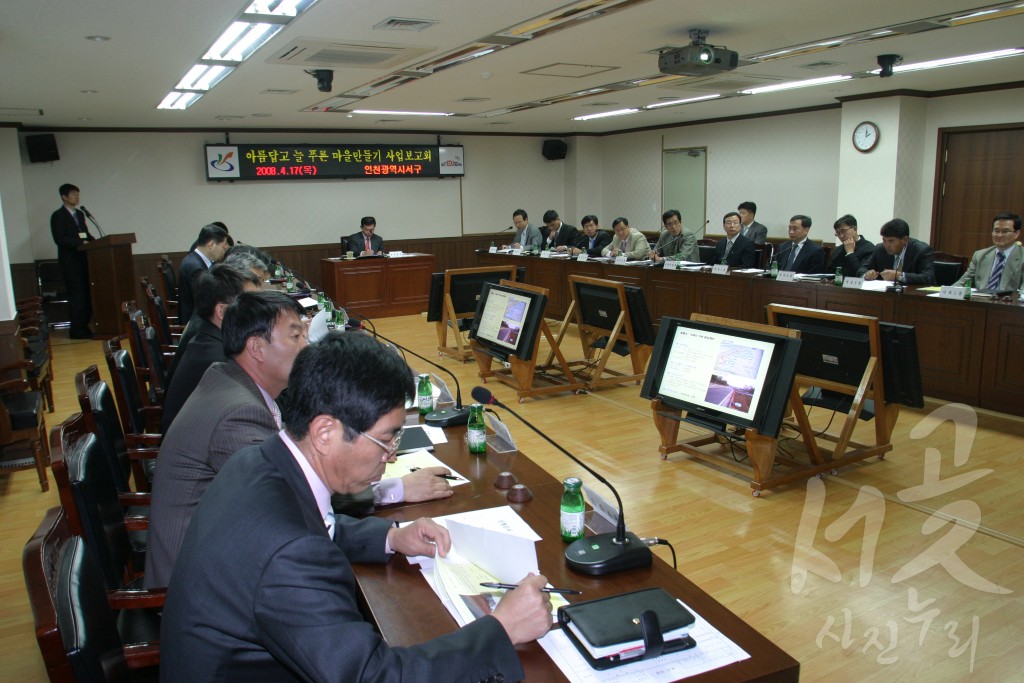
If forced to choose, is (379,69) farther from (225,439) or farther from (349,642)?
(349,642)

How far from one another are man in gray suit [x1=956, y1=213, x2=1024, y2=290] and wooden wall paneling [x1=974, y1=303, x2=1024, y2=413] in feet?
1.97

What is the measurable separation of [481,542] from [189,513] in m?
0.80

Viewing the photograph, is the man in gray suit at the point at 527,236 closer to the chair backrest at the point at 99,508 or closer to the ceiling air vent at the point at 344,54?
the ceiling air vent at the point at 344,54

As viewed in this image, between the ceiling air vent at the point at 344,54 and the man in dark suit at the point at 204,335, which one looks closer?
the man in dark suit at the point at 204,335

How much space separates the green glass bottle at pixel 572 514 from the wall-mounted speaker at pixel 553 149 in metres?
11.4

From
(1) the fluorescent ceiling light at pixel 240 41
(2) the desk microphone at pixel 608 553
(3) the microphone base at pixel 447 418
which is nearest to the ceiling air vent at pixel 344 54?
(1) the fluorescent ceiling light at pixel 240 41

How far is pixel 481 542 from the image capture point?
1.57 meters

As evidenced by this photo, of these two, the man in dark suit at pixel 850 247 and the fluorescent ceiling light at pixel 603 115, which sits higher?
the fluorescent ceiling light at pixel 603 115

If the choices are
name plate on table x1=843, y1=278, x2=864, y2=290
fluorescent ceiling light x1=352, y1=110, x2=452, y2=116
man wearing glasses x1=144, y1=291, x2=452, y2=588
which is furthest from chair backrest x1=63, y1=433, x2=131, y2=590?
fluorescent ceiling light x1=352, y1=110, x2=452, y2=116

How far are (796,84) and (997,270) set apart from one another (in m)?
2.84

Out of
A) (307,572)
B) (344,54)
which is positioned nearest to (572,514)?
(307,572)

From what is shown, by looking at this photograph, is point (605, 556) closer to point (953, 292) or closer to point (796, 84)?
point (953, 292)

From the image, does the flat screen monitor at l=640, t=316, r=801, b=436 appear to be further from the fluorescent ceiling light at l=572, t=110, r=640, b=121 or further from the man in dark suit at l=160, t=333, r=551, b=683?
the fluorescent ceiling light at l=572, t=110, r=640, b=121

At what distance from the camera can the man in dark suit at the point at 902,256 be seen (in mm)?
5746
